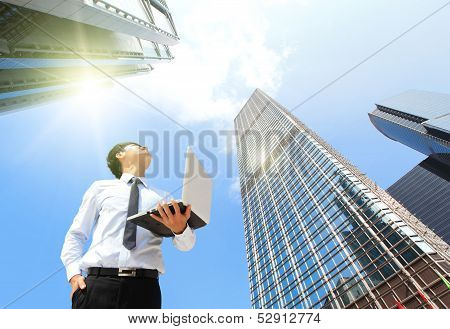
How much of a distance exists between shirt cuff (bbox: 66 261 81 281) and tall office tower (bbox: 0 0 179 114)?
1762cm

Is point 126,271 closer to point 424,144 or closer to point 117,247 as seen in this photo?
A: point 117,247

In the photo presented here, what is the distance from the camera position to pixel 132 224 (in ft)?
11.1

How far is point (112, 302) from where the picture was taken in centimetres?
287

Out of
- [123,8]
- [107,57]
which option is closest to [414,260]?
[123,8]

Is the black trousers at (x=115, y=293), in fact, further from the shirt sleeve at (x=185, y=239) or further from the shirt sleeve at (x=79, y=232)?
the shirt sleeve at (x=185, y=239)

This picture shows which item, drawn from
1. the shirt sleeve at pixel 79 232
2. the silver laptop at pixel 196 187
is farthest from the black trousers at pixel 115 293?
the silver laptop at pixel 196 187

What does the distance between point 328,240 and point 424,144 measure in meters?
89.8

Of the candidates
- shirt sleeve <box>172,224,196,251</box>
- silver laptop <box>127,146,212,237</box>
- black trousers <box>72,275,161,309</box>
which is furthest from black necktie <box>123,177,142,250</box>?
shirt sleeve <box>172,224,196,251</box>

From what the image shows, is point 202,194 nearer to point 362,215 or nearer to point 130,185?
point 130,185

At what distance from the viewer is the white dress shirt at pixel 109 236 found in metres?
3.17

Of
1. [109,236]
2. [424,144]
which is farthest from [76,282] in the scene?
[424,144]

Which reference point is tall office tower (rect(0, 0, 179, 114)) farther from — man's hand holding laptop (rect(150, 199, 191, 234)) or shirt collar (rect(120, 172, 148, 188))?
man's hand holding laptop (rect(150, 199, 191, 234))
